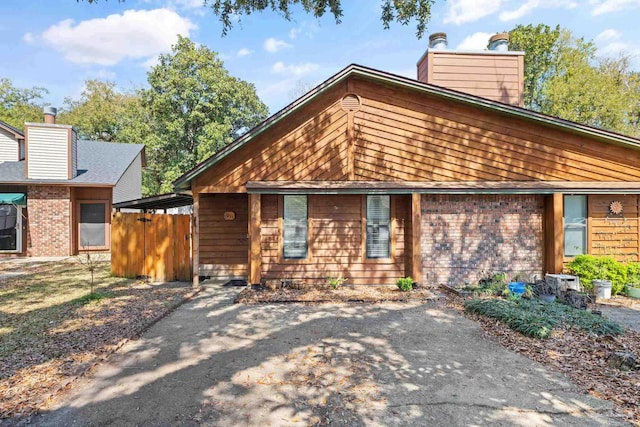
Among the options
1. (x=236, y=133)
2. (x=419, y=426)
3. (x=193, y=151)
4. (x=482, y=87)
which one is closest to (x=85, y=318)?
(x=419, y=426)

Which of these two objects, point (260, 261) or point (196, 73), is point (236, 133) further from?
point (260, 261)

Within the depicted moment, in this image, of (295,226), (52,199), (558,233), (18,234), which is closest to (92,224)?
(52,199)

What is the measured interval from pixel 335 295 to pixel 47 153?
15.5m

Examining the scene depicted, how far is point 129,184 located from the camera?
1955 cm

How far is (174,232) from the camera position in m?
10.2

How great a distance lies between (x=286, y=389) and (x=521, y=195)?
26.9 ft

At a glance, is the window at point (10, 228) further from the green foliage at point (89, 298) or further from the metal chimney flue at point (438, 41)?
the metal chimney flue at point (438, 41)

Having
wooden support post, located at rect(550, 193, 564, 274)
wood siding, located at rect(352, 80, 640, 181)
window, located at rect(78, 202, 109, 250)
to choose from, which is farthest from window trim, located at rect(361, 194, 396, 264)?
window, located at rect(78, 202, 109, 250)

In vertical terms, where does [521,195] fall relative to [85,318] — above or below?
above

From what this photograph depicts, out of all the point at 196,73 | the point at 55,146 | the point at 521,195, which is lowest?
the point at 521,195

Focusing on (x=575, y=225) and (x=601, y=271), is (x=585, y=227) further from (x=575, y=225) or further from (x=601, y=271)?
(x=601, y=271)

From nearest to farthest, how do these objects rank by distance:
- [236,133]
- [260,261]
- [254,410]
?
[254,410]
[260,261]
[236,133]

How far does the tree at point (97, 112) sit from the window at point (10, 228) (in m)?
18.9

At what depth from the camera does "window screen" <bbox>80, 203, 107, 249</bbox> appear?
16.2m
